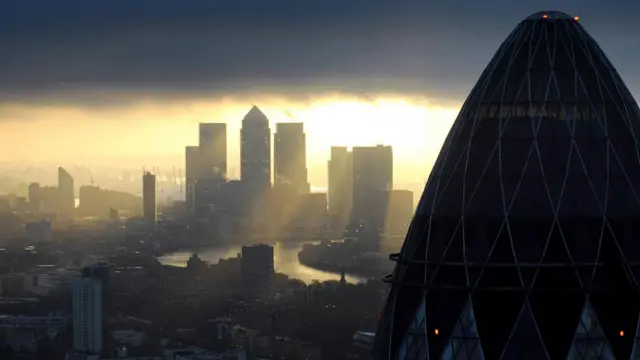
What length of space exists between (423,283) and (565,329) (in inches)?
64.5

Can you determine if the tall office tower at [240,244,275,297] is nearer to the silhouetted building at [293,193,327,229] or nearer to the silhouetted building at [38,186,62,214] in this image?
the silhouetted building at [293,193,327,229]

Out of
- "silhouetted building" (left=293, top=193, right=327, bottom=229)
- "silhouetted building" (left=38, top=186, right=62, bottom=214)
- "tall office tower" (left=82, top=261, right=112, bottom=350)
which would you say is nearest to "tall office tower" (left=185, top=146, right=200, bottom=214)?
"silhouetted building" (left=293, top=193, right=327, bottom=229)

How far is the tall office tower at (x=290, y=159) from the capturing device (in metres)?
170

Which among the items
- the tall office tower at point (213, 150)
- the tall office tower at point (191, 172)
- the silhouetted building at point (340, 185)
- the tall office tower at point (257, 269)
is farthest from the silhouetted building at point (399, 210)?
the tall office tower at point (191, 172)

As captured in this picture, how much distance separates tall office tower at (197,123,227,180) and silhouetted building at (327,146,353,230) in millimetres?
10644

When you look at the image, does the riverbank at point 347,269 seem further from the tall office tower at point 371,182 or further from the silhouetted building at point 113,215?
the silhouetted building at point 113,215

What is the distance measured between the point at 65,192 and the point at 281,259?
4717 cm

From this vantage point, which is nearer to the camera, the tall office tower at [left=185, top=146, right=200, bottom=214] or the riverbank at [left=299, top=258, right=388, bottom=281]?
the riverbank at [left=299, top=258, right=388, bottom=281]

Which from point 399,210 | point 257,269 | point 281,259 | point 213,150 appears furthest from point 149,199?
point 257,269

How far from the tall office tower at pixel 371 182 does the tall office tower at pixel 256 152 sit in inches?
778

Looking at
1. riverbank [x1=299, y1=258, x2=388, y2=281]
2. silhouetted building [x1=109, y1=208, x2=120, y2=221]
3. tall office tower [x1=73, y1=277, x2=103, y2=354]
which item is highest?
silhouetted building [x1=109, y1=208, x2=120, y2=221]

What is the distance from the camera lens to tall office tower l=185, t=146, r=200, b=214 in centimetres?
16975

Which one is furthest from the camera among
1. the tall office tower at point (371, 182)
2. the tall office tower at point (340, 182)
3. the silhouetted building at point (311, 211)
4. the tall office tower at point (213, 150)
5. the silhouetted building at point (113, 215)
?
the silhouetted building at point (113, 215)

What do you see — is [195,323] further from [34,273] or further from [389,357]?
[389,357]
